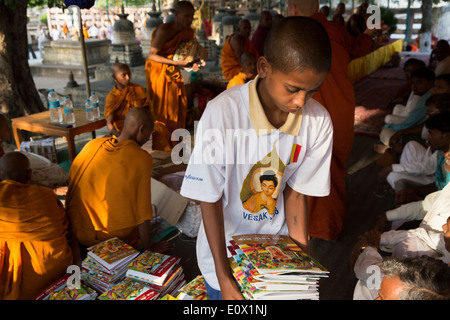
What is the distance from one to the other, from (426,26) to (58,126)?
13741 millimetres

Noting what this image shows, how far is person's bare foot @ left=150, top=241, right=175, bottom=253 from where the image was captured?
285 cm

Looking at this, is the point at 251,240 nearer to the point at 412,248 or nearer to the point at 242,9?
the point at 412,248

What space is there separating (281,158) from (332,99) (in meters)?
1.60

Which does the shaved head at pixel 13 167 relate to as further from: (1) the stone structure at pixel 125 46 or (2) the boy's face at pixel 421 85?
(1) the stone structure at pixel 125 46

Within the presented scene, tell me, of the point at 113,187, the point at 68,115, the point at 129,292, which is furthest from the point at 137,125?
the point at 68,115

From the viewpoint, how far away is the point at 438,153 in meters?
3.13

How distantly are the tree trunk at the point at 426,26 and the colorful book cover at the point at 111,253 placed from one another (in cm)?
1434

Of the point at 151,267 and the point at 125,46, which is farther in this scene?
the point at 125,46

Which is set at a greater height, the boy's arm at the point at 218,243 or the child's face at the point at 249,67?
the child's face at the point at 249,67

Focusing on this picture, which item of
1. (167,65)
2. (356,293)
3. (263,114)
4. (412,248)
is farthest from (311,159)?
(167,65)

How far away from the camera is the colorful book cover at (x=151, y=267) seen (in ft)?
7.72

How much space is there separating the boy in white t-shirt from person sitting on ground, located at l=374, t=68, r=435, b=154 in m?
3.45

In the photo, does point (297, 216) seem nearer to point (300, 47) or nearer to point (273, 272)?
point (273, 272)

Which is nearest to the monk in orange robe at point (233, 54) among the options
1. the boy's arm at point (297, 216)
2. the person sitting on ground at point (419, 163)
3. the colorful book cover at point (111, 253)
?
the person sitting on ground at point (419, 163)
